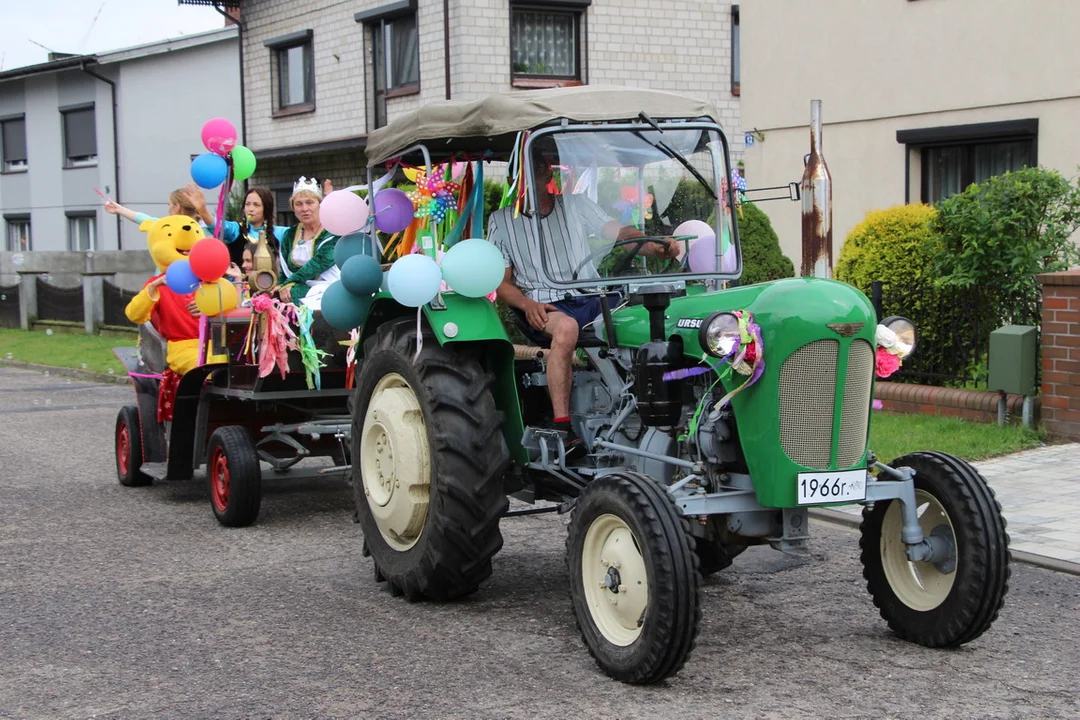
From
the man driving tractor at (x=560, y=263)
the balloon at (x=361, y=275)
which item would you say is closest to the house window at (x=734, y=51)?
the balloon at (x=361, y=275)

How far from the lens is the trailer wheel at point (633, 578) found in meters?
4.88

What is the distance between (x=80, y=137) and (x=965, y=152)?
26.4 m

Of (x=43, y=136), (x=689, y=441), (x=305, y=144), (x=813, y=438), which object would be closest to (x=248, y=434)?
(x=689, y=441)

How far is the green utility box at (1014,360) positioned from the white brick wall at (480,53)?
38.9 ft

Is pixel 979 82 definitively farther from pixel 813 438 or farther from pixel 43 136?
pixel 43 136

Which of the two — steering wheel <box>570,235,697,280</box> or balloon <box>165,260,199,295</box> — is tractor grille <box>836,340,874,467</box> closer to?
steering wheel <box>570,235,697,280</box>

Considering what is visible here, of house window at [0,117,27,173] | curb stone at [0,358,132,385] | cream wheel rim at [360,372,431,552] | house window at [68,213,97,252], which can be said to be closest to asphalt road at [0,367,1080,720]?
cream wheel rim at [360,372,431,552]

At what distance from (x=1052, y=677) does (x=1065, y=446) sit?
5540 mm

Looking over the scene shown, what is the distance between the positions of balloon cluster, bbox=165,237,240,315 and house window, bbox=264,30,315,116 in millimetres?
18195

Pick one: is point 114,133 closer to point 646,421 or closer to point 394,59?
point 394,59

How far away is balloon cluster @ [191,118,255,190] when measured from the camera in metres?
8.92

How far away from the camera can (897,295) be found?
12.3 m

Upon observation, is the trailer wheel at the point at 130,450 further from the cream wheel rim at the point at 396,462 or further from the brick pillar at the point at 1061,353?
the brick pillar at the point at 1061,353

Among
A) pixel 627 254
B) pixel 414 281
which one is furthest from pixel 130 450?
pixel 627 254
